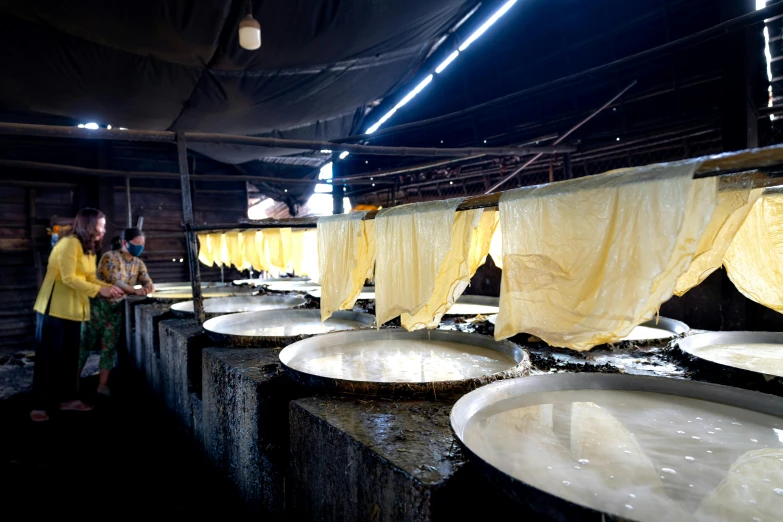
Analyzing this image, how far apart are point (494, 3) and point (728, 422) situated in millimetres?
7160

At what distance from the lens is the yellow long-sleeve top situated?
5.02 meters

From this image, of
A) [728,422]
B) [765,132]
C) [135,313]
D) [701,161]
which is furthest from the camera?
[135,313]

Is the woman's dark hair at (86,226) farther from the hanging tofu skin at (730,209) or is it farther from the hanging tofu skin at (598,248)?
the hanging tofu skin at (730,209)

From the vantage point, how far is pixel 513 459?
1660 mm

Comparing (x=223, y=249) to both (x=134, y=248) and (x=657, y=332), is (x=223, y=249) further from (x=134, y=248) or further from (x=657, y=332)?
(x=657, y=332)

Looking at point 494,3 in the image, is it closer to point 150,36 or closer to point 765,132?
point 765,132

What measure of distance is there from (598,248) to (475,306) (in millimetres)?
3754

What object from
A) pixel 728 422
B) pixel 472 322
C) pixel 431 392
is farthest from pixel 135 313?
pixel 728 422

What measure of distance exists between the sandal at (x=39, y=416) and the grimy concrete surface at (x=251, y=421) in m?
3.31

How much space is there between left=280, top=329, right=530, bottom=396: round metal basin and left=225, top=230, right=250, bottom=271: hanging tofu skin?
13.6 ft

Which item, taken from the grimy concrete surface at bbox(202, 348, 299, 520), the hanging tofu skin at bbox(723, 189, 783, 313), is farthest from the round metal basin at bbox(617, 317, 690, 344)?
the grimy concrete surface at bbox(202, 348, 299, 520)

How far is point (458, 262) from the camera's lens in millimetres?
2416

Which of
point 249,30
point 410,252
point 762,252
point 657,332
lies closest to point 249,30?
point 249,30

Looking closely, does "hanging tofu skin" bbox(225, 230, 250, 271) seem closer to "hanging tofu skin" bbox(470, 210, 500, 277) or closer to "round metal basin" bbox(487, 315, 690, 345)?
"round metal basin" bbox(487, 315, 690, 345)
